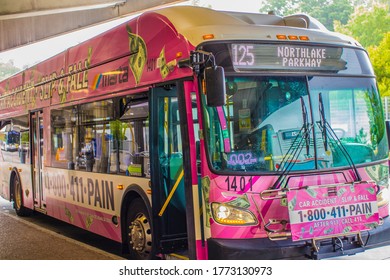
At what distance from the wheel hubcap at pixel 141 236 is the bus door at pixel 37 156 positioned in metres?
3.98

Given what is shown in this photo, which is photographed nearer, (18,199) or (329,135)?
(329,135)

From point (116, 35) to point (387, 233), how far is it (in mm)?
4104

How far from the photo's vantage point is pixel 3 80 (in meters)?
13.9

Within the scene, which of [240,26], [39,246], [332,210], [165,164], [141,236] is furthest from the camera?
[39,246]

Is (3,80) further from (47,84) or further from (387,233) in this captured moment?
(387,233)

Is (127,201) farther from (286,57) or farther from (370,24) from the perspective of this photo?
(370,24)

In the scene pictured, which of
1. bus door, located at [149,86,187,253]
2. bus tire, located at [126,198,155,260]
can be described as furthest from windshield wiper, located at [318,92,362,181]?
bus tire, located at [126,198,155,260]

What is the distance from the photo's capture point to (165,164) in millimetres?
6688

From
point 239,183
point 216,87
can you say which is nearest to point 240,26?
point 216,87

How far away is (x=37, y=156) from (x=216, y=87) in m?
6.56

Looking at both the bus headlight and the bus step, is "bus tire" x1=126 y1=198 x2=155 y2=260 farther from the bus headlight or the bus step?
the bus step

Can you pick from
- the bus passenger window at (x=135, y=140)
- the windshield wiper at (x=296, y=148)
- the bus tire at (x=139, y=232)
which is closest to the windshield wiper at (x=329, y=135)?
the windshield wiper at (x=296, y=148)

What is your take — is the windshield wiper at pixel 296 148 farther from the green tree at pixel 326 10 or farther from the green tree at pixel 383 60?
the green tree at pixel 383 60

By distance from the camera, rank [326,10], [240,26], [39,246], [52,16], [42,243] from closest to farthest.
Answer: [240,26]
[39,246]
[42,243]
[326,10]
[52,16]
